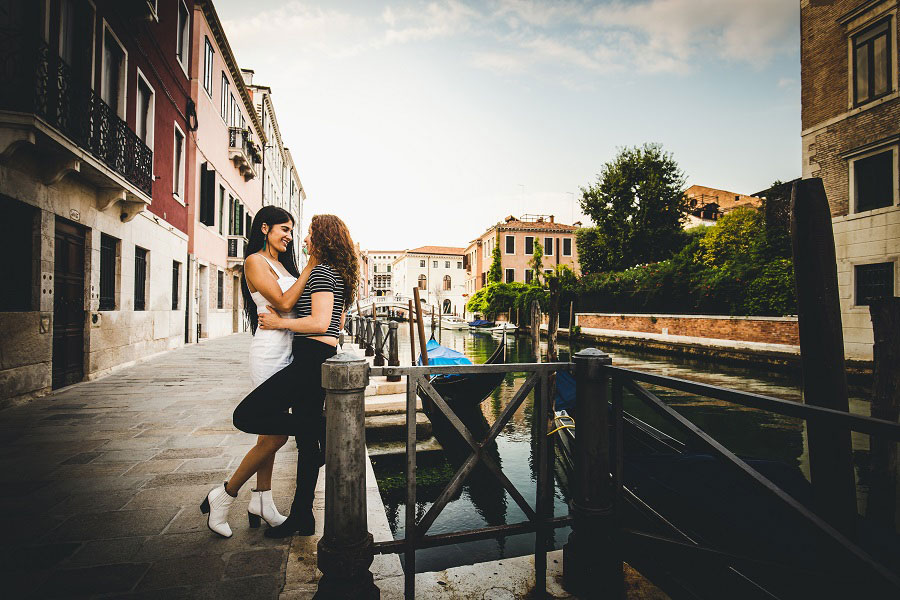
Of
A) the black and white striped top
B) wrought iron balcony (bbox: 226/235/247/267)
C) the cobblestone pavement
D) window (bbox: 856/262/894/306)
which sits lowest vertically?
the cobblestone pavement

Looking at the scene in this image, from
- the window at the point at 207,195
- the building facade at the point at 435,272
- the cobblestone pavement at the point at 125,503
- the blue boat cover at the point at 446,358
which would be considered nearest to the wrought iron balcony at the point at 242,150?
the window at the point at 207,195

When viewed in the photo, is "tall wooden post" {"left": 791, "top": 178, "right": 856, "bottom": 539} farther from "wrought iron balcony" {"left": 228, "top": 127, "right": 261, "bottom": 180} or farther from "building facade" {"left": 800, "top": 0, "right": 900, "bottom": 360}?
"wrought iron balcony" {"left": 228, "top": 127, "right": 261, "bottom": 180}

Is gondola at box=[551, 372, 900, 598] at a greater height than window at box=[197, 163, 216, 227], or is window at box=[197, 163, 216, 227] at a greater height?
window at box=[197, 163, 216, 227]

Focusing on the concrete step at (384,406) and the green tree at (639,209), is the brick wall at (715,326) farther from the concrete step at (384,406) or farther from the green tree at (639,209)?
the concrete step at (384,406)

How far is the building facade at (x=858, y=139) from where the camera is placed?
11.5 metres

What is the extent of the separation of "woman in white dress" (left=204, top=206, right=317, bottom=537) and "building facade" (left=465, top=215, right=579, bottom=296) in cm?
3847

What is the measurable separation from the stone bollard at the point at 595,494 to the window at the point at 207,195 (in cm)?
1258

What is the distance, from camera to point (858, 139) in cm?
1225

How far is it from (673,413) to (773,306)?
53.2 ft

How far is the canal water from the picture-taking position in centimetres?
445

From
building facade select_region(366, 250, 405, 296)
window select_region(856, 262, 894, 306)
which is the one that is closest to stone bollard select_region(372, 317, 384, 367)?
window select_region(856, 262, 894, 306)

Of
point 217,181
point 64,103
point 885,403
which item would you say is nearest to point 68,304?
point 64,103

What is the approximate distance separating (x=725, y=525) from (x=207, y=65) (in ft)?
52.1

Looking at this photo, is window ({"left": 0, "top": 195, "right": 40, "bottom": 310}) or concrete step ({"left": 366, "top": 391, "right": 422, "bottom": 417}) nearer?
window ({"left": 0, "top": 195, "right": 40, "bottom": 310})
